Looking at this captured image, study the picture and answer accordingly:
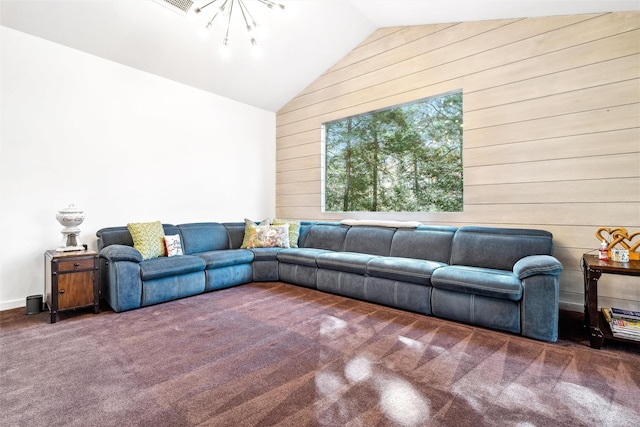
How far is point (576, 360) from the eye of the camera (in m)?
2.13

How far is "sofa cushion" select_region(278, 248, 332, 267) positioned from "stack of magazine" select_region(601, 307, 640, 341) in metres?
2.78

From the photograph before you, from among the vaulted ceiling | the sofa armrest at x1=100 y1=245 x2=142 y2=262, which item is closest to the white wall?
the vaulted ceiling

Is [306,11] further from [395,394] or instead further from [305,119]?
[395,394]

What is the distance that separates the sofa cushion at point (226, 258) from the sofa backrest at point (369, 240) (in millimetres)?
1366

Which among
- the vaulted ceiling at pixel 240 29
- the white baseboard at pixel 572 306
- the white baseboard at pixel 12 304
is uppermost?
the vaulted ceiling at pixel 240 29

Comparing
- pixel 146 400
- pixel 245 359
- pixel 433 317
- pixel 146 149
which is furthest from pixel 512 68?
pixel 146 149

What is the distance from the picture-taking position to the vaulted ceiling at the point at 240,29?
10.3 feet

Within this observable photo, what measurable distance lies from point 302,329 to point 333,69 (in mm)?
4149

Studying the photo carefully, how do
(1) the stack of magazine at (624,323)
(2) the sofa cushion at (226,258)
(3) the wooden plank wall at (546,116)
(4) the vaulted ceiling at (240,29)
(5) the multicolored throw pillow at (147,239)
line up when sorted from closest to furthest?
(1) the stack of magazine at (624,323)
(3) the wooden plank wall at (546,116)
(4) the vaulted ceiling at (240,29)
(5) the multicolored throw pillow at (147,239)
(2) the sofa cushion at (226,258)

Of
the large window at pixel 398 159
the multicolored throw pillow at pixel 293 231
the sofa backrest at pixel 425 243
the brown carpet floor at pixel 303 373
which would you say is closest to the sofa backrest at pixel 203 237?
the multicolored throw pillow at pixel 293 231

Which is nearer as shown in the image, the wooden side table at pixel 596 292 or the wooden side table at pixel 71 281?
the wooden side table at pixel 596 292

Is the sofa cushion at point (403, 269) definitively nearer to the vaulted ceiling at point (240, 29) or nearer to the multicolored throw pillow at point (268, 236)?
the multicolored throw pillow at point (268, 236)

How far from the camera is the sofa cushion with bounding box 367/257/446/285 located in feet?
9.89

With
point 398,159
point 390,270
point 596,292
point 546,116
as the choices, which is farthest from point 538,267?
point 398,159
